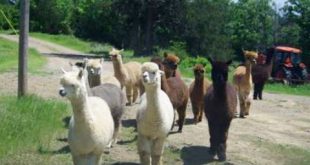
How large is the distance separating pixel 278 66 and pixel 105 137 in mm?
23749

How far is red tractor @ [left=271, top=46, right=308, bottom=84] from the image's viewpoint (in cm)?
2987

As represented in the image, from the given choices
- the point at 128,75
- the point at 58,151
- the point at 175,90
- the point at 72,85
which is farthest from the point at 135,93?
the point at 72,85

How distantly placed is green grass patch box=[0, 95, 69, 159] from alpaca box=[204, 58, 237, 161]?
106 inches

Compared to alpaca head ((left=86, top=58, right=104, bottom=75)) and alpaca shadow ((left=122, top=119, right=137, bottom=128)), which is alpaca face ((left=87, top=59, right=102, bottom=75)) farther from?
alpaca shadow ((left=122, top=119, right=137, bottom=128))

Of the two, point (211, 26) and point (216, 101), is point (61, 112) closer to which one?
point (216, 101)

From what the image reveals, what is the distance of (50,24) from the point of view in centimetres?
6488

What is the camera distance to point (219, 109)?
9.95m

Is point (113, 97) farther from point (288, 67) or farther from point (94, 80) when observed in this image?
point (288, 67)

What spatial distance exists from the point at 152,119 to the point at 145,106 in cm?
22

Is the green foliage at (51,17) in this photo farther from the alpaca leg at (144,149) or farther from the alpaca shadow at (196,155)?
the alpaca leg at (144,149)

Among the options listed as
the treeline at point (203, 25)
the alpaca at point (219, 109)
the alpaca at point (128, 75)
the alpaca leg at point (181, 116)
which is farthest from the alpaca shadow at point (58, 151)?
the treeline at point (203, 25)

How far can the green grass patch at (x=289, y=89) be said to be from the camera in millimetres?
25231

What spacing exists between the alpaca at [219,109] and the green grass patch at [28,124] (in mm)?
2696

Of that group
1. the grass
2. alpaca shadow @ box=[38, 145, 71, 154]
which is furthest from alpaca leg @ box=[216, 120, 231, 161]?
the grass
